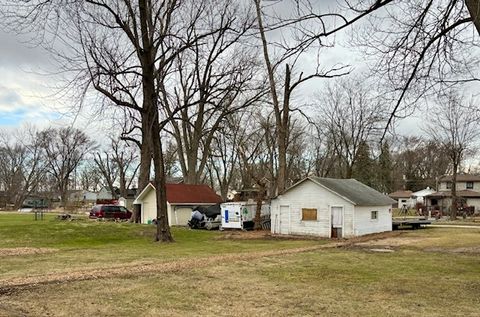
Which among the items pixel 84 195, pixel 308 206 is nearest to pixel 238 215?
pixel 308 206

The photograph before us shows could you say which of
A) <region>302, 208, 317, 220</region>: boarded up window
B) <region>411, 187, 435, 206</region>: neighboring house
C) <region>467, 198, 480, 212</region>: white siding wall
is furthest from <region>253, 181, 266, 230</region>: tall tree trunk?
<region>467, 198, 480, 212</region>: white siding wall

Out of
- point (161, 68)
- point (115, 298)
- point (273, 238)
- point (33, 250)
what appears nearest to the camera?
point (115, 298)

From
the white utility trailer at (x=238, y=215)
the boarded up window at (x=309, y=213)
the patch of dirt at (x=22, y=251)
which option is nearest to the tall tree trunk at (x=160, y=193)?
the patch of dirt at (x=22, y=251)

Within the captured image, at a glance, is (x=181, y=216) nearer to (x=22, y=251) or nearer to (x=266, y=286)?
(x=22, y=251)

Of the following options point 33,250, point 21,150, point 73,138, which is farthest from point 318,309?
point 21,150

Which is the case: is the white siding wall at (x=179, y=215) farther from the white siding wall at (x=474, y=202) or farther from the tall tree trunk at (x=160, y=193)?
the white siding wall at (x=474, y=202)

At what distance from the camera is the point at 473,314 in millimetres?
8375

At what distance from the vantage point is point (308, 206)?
29516mm

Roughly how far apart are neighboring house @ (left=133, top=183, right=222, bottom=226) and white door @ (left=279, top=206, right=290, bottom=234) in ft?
36.7

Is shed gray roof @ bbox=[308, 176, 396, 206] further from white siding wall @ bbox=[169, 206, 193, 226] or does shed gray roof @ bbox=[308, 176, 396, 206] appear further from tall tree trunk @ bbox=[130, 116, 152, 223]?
white siding wall @ bbox=[169, 206, 193, 226]

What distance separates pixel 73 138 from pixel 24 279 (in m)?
81.8

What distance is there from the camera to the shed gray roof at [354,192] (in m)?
28.8

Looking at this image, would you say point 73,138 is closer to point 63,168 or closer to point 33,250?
point 63,168

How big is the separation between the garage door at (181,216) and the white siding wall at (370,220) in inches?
619
